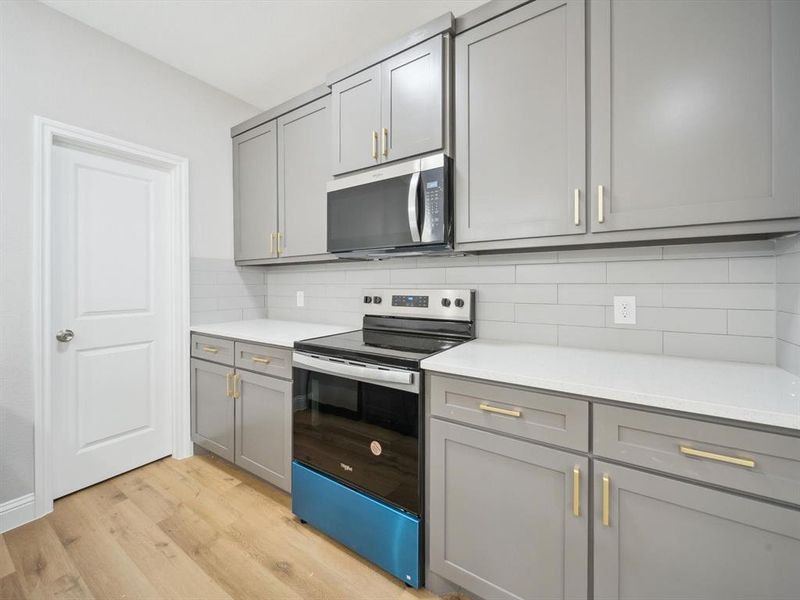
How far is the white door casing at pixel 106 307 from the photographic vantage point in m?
1.89

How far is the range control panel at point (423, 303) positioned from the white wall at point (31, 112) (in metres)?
1.75

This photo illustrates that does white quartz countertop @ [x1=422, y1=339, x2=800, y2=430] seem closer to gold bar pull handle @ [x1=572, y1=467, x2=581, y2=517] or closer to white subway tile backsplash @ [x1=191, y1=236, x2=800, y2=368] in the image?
white subway tile backsplash @ [x1=191, y1=236, x2=800, y2=368]

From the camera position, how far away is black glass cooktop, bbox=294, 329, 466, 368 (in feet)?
4.77

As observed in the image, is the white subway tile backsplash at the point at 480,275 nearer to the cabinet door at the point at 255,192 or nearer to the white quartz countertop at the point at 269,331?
the white quartz countertop at the point at 269,331

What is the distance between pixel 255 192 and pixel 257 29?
1.00 m

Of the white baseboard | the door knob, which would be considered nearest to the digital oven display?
the door knob

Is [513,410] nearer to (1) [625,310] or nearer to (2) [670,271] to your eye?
(1) [625,310]

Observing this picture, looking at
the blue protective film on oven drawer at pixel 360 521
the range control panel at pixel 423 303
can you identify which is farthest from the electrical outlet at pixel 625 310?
the blue protective film on oven drawer at pixel 360 521

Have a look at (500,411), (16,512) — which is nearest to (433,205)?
(500,411)

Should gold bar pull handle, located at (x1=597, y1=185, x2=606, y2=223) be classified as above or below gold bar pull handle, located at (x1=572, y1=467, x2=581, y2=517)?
above

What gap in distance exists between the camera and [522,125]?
1.48 metres

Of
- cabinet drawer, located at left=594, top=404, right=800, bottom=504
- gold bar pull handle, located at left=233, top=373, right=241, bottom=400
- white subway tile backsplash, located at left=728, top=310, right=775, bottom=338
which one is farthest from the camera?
gold bar pull handle, located at left=233, top=373, right=241, bottom=400

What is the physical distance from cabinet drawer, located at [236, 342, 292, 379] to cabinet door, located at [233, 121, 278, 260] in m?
0.76

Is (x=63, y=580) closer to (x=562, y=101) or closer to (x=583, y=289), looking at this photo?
(x=583, y=289)
